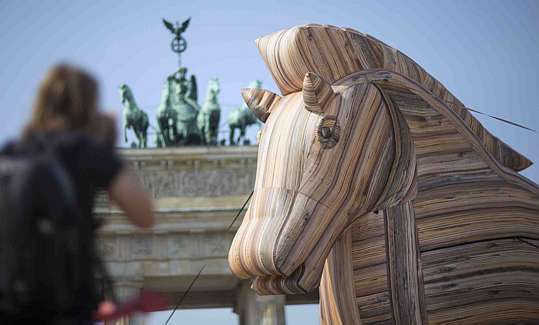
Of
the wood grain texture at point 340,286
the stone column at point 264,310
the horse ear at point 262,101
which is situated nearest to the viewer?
the wood grain texture at point 340,286

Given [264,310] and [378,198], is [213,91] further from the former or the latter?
[378,198]

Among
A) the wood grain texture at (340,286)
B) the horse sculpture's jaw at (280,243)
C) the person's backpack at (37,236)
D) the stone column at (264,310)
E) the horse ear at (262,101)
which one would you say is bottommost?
the stone column at (264,310)

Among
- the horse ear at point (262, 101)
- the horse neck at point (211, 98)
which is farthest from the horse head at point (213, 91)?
the horse ear at point (262, 101)

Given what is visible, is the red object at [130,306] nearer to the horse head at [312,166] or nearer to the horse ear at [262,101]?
the horse head at [312,166]

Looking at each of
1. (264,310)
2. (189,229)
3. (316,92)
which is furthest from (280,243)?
(189,229)

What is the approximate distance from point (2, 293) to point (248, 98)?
2.13 m

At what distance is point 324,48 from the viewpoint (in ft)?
10.9

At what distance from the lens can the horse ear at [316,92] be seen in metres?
3.12

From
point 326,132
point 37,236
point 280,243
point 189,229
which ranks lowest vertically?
point 189,229

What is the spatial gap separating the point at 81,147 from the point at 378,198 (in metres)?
1.79

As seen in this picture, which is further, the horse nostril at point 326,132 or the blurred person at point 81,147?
the horse nostril at point 326,132

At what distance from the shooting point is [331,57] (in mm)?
3312

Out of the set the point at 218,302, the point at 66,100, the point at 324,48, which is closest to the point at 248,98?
the point at 324,48

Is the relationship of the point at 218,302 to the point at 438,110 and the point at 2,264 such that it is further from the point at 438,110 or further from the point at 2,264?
the point at 2,264
